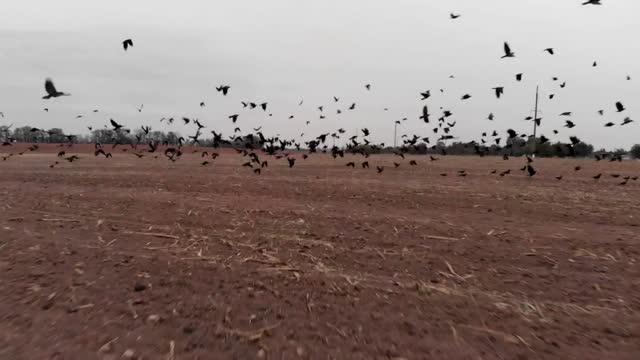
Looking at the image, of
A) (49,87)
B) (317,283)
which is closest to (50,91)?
(49,87)

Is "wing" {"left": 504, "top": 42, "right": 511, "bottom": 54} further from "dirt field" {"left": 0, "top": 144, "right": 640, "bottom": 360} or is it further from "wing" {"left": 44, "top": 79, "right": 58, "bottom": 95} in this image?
"wing" {"left": 44, "top": 79, "right": 58, "bottom": 95}

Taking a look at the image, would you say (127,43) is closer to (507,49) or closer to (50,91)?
(50,91)

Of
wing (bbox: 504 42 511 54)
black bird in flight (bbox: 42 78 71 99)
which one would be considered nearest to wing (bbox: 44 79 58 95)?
black bird in flight (bbox: 42 78 71 99)

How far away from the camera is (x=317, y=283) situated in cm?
518

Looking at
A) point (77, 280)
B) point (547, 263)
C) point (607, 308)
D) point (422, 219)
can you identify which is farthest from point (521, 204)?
point (77, 280)

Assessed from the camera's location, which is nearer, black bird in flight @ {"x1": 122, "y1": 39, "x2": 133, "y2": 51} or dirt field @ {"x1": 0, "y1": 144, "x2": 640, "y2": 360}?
dirt field @ {"x1": 0, "y1": 144, "x2": 640, "y2": 360}

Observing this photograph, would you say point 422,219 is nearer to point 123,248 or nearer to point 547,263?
point 547,263

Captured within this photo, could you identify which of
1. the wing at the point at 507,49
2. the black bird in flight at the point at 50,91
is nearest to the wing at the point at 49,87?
the black bird in flight at the point at 50,91

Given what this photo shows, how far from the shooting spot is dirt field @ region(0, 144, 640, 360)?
11.9 feet

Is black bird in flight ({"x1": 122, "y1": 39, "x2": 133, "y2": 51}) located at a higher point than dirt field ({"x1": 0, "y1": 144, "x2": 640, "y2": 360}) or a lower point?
higher

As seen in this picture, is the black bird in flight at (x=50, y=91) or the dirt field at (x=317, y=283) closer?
the dirt field at (x=317, y=283)

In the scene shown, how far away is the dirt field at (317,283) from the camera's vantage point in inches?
142

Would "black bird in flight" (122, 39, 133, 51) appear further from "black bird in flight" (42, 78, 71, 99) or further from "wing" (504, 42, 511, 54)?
"wing" (504, 42, 511, 54)

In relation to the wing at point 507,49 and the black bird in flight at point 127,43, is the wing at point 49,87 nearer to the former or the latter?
the black bird in flight at point 127,43
